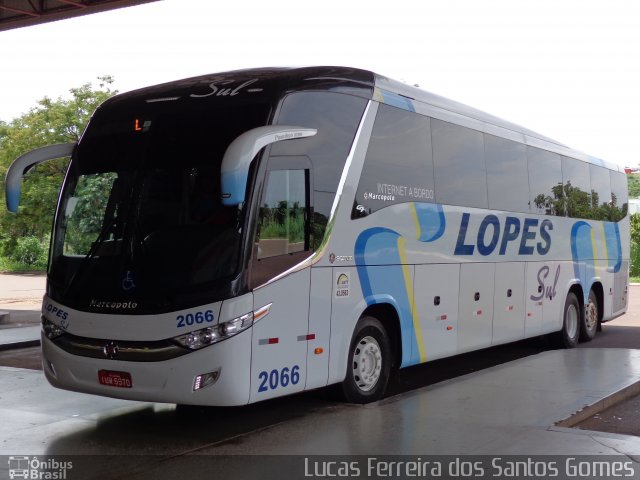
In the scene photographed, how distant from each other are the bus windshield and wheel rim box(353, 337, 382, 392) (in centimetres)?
224

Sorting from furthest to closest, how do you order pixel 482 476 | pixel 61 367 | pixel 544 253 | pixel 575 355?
pixel 544 253 → pixel 575 355 → pixel 61 367 → pixel 482 476

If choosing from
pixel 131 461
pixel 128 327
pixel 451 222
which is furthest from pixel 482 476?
pixel 451 222

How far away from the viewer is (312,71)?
830 cm

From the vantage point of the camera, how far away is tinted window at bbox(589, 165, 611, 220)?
1578 cm

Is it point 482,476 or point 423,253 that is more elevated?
point 423,253

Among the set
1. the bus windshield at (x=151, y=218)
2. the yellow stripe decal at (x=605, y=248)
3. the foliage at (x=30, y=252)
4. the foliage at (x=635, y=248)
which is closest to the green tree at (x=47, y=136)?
the foliage at (x=30, y=252)

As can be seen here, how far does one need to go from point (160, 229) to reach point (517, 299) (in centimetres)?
670

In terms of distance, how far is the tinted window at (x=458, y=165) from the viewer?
33.9 ft

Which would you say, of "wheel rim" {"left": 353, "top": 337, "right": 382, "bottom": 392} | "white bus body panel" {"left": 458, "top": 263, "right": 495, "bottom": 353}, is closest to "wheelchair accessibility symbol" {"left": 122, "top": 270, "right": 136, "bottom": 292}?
"wheel rim" {"left": 353, "top": 337, "right": 382, "bottom": 392}

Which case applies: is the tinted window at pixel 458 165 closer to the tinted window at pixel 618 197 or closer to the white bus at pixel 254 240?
the white bus at pixel 254 240

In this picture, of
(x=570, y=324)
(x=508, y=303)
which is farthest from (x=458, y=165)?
(x=570, y=324)

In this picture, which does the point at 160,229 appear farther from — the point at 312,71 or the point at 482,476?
the point at 482,476

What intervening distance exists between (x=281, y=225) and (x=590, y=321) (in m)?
9.83

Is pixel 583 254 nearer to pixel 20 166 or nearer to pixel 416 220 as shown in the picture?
pixel 416 220
